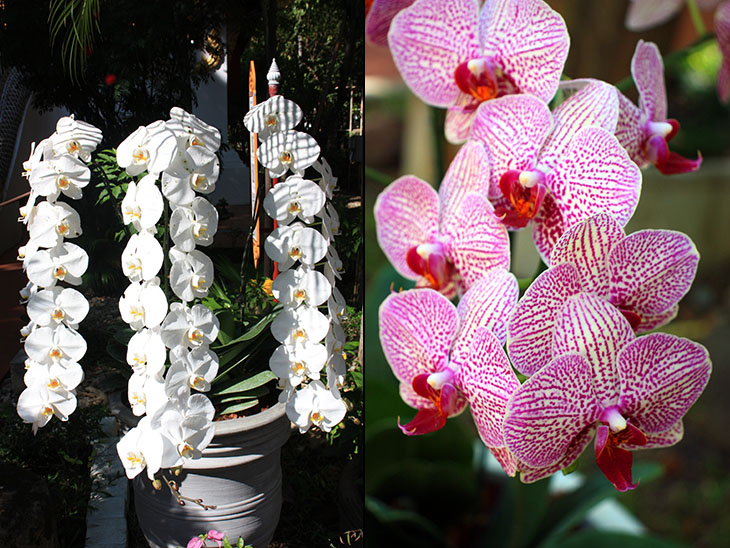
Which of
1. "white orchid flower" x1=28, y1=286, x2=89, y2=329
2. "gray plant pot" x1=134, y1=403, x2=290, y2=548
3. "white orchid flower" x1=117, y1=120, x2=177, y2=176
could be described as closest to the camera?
"white orchid flower" x1=117, y1=120, x2=177, y2=176

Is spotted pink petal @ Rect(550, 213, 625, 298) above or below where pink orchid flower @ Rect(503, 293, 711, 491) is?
above

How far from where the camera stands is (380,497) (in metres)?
0.74

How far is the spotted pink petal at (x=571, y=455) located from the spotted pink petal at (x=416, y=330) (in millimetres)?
134

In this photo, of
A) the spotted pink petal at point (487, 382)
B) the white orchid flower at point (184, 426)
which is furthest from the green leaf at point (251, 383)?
the spotted pink petal at point (487, 382)

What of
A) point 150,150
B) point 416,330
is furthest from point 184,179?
point 416,330

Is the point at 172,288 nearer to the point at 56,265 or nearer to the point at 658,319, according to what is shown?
the point at 56,265

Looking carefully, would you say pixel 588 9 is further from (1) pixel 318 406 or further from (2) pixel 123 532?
(2) pixel 123 532

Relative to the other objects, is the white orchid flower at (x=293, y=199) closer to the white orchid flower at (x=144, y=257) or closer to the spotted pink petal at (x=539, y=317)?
the white orchid flower at (x=144, y=257)

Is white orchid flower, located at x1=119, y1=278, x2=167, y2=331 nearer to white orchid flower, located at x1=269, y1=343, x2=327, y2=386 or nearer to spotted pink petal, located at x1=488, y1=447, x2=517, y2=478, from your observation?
white orchid flower, located at x1=269, y1=343, x2=327, y2=386

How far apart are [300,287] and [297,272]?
3cm

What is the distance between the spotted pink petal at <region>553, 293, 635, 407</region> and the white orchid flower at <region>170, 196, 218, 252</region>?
0.58 metres

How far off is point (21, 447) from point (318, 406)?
585mm

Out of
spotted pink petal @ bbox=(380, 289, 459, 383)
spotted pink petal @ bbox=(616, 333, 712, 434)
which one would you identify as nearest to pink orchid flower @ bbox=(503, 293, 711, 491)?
spotted pink petal @ bbox=(616, 333, 712, 434)

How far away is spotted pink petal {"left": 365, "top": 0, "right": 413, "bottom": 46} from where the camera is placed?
0.64 m
